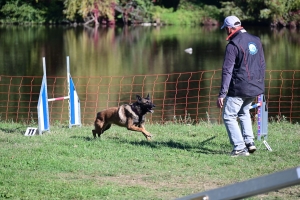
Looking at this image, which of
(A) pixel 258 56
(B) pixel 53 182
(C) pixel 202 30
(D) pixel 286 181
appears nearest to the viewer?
(D) pixel 286 181

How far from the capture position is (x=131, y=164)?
24.1 feet

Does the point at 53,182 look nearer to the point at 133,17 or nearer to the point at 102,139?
the point at 102,139

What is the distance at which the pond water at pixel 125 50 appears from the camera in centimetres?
2814

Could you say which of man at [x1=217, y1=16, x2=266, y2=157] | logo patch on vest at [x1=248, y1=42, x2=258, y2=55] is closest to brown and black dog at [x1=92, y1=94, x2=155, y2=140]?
man at [x1=217, y1=16, x2=266, y2=157]

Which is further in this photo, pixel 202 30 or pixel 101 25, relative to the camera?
pixel 101 25

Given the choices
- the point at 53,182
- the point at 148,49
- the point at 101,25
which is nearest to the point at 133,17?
the point at 101,25

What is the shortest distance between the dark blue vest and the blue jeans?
12 centimetres

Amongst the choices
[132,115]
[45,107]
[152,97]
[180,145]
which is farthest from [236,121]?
[152,97]

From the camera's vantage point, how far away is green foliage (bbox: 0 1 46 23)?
50.5 metres

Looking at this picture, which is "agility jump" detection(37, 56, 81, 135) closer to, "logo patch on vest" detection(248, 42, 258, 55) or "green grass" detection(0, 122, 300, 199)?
"green grass" detection(0, 122, 300, 199)

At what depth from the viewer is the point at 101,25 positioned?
5259 centimetres

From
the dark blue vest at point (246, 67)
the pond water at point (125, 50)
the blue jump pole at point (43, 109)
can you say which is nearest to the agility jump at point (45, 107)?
the blue jump pole at point (43, 109)

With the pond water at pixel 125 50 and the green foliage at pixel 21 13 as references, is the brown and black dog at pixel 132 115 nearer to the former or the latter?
the pond water at pixel 125 50

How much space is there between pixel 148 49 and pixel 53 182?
3001 cm
